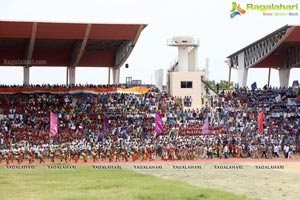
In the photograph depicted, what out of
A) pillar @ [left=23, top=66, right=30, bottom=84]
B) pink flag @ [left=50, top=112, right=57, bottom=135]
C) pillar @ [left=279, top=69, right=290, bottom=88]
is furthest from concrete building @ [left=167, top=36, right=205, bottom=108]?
pink flag @ [left=50, top=112, right=57, bottom=135]

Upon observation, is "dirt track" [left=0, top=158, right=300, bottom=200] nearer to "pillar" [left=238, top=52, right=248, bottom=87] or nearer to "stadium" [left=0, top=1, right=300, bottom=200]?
"stadium" [left=0, top=1, right=300, bottom=200]

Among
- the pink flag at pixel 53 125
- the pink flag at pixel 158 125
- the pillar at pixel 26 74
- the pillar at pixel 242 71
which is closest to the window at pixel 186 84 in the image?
the pillar at pixel 242 71

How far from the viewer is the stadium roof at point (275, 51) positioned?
48062mm

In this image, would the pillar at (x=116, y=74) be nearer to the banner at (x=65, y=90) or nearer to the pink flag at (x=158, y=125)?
the banner at (x=65, y=90)

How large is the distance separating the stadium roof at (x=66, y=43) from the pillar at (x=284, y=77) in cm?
1577

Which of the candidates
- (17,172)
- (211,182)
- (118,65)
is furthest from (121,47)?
(211,182)

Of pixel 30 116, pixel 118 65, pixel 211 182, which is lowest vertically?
pixel 211 182

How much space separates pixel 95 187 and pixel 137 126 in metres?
21.8

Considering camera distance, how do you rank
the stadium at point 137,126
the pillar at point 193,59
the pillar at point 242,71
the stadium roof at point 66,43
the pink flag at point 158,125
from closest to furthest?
the stadium at point 137,126
the pink flag at point 158,125
the stadium roof at point 66,43
the pillar at point 193,59
the pillar at point 242,71

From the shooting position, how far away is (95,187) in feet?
68.0

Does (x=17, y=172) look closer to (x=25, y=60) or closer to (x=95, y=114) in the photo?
(x=95, y=114)

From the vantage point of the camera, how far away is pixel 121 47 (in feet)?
174

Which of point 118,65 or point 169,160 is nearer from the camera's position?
point 169,160

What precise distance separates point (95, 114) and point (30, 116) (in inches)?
185
